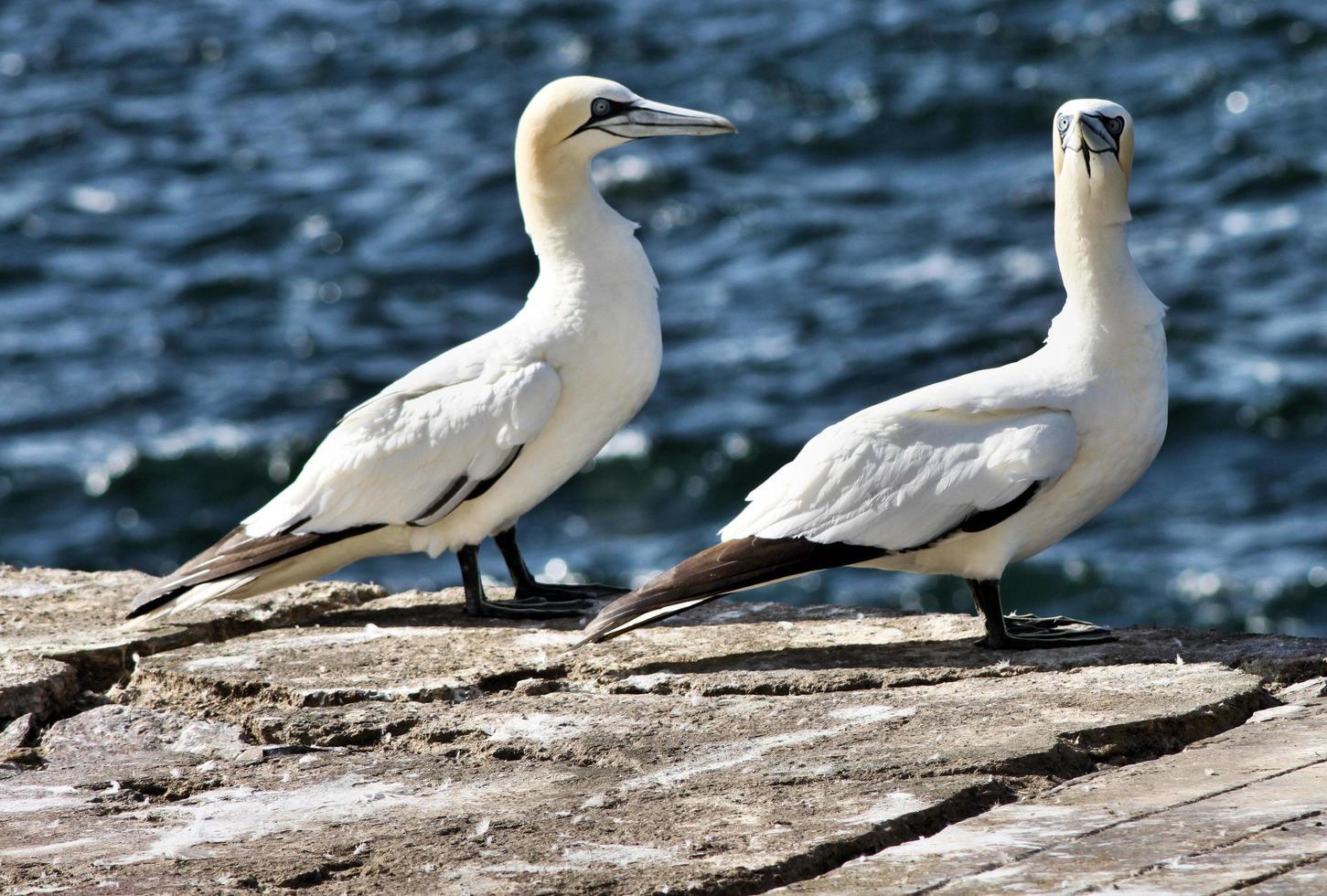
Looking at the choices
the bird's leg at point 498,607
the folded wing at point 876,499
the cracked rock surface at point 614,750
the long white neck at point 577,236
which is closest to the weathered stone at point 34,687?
the cracked rock surface at point 614,750

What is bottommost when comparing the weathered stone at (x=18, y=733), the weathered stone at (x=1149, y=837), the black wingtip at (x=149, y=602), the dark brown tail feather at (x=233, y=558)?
the weathered stone at (x=1149, y=837)

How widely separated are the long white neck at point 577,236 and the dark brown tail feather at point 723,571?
1.33m

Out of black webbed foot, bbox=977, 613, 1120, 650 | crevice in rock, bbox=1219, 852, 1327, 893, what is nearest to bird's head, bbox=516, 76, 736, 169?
black webbed foot, bbox=977, 613, 1120, 650

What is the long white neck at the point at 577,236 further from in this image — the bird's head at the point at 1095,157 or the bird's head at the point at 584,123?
the bird's head at the point at 1095,157

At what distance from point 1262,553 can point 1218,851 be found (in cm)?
1005

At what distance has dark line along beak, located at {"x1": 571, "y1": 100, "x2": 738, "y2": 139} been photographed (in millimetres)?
6637

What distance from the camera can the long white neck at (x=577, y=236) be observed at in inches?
251

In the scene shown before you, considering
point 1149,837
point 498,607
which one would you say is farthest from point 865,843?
point 498,607

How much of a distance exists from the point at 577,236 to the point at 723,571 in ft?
5.42

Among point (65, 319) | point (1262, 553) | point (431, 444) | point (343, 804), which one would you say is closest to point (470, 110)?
point (65, 319)

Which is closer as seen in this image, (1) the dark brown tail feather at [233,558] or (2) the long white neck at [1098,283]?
(2) the long white neck at [1098,283]

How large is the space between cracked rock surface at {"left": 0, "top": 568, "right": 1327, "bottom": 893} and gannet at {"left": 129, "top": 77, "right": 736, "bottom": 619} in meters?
0.26

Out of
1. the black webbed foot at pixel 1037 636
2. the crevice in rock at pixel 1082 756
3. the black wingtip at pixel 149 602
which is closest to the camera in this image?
the crevice in rock at pixel 1082 756

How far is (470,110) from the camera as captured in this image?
2275 centimetres
